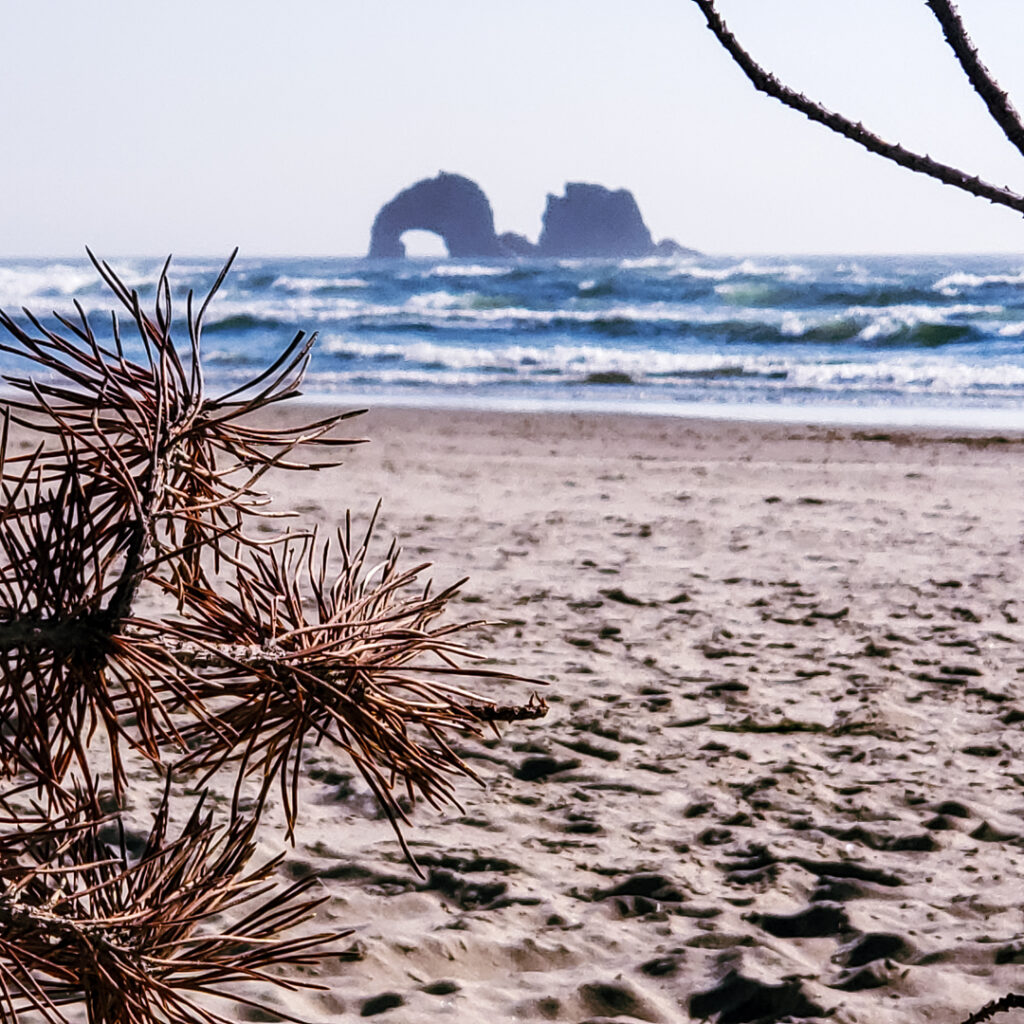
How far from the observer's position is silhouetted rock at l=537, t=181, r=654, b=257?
106625 mm

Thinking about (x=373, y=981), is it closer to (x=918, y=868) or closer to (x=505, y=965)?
(x=505, y=965)

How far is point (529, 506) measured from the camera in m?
9.33

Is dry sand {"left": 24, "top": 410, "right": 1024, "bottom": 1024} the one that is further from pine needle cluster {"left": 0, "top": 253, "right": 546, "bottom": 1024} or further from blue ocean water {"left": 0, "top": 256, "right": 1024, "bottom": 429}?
blue ocean water {"left": 0, "top": 256, "right": 1024, "bottom": 429}

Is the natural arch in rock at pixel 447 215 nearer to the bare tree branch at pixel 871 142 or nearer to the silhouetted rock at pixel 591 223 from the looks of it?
the silhouetted rock at pixel 591 223

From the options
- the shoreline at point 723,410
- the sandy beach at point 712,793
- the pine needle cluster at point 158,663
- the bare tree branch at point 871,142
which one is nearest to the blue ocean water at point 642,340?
the shoreline at point 723,410

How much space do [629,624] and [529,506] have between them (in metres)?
3.20

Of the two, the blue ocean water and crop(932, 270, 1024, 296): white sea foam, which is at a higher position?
crop(932, 270, 1024, 296): white sea foam

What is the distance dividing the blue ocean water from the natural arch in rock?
67.6 meters

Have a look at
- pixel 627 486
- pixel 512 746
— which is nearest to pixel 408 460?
pixel 627 486

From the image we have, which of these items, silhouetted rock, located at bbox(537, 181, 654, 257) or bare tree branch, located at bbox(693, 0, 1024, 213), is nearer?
bare tree branch, located at bbox(693, 0, 1024, 213)

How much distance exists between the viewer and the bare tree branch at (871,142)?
0.84 meters

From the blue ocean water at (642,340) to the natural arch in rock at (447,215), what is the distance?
67.6 meters

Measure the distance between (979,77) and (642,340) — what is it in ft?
83.1

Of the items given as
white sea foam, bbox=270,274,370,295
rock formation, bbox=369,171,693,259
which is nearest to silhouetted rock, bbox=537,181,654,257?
rock formation, bbox=369,171,693,259
